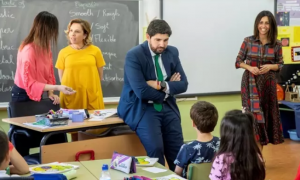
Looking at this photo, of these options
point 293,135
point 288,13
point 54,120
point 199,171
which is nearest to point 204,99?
point 293,135

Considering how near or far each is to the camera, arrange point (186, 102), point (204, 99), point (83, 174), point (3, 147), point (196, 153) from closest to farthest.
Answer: point (3, 147) → point (83, 174) → point (196, 153) → point (186, 102) → point (204, 99)

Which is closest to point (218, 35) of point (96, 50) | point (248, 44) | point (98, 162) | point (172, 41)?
point (172, 41)

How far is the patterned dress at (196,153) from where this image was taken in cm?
271

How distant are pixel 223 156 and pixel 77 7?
316 centimetres

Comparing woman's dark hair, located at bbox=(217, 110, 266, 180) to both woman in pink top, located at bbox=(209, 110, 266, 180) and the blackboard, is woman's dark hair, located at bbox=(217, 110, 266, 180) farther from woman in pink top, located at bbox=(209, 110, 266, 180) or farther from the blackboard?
the blackboard

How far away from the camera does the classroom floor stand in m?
4.50

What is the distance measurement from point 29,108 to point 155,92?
1.16m

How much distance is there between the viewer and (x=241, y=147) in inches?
93.2

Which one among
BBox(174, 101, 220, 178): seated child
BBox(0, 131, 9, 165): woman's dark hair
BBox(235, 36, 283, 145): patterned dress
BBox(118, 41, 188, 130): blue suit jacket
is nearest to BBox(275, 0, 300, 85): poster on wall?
BBox(235, 36, 283, 145): patterned dress

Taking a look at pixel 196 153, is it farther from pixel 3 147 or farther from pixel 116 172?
pixel 3 147

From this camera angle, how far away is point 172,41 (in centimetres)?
557

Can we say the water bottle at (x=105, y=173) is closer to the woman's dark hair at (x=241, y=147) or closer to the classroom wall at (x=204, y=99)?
the woman's dark hair at (x=241, y=147)

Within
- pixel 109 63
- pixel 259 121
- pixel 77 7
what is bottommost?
pixel 259 121

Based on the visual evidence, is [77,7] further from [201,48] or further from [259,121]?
[259,121]
